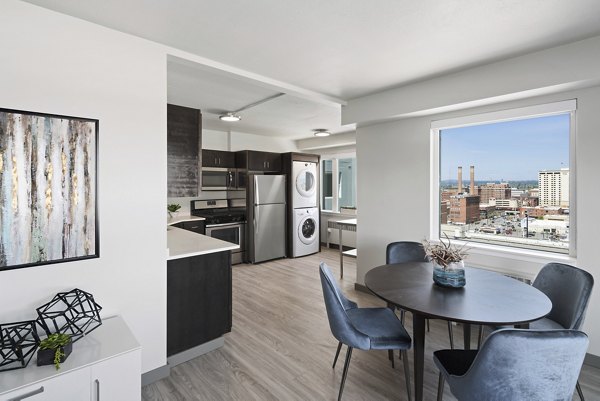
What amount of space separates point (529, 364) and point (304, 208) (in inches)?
195

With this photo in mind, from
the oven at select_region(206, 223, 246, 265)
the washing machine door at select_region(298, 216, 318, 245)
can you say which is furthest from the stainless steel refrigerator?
the washing machine door at select_region(298, 216, 318, 245)

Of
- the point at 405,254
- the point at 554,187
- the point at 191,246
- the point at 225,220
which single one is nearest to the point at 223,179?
the point at 225,220

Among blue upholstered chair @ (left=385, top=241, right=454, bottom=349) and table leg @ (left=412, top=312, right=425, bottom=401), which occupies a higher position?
blue upholstered chair @ (left=385, top=241, right=454, bottom=349)

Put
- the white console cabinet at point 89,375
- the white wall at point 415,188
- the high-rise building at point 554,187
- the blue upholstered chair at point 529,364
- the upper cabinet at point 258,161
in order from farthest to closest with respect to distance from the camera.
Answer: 1. the upper cabinet at point 258,161
2. the high-rise building at point 554,187
3. the white wall at point 415,188
4. the white console cabinet at point 89,375
5. the blue upholstered chair at point 529,364

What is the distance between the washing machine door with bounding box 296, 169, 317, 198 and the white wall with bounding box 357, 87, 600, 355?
2.19 meters

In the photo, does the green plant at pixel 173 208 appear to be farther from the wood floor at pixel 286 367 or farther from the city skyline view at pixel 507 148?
the city skyline view at pixel 507 148

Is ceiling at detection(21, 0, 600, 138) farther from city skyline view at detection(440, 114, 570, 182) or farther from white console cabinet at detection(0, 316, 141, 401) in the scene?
white console cabinet at detection(0, 316, 141, 401)

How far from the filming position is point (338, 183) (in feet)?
22.6

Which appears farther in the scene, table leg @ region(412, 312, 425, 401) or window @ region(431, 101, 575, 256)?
window @ region(431, 101, 575, 256)

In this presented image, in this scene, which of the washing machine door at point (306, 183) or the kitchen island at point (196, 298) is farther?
the washing machine door at point (306, 183)

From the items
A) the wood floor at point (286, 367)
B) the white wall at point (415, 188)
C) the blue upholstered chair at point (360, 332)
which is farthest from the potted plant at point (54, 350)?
the white wall at point (415, 188)

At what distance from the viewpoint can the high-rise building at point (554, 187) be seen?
2566mm

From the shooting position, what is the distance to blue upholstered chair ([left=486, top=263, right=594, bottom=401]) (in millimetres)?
1845

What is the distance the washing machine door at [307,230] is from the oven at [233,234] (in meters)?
1.15
